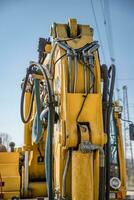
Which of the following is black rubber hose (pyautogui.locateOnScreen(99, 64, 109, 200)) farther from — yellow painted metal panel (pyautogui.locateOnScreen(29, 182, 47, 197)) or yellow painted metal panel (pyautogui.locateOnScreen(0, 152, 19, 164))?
yellow painted metal panel (pyautogui.locateOnScreen(0, 152, 19, 164))

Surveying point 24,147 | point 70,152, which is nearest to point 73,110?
point 70,152

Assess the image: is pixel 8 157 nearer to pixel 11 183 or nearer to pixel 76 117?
pixel 11 183

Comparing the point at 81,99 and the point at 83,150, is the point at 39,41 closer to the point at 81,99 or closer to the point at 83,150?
the point at 81,99

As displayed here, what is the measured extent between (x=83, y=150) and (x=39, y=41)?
8.95 feet

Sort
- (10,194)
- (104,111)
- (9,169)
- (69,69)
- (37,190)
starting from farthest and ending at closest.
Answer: (9,169) < (37,190) < (10,194) < (104,111) < (69,69)

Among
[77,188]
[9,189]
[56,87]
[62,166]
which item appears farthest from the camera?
[9,189]

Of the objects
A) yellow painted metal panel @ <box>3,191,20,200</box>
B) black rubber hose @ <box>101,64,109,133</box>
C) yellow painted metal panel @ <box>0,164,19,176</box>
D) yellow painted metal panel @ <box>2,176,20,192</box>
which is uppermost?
black rubber hose @ <box>101,64,109,133</box>

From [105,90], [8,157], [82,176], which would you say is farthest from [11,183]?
[105,90]

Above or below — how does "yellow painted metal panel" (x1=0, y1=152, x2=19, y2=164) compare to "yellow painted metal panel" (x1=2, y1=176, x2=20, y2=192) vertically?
above

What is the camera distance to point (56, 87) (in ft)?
14.5

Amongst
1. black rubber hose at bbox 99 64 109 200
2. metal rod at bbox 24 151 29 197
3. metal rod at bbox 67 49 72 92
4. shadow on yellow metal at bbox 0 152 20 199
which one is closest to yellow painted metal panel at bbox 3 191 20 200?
shadow on yellow metal at bbox 0 152 20 199

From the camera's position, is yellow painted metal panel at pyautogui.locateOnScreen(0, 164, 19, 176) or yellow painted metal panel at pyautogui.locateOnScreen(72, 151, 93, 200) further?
yellow painted metal panel at pyautogui.locateOnScreen(0, 164, 19, 176)

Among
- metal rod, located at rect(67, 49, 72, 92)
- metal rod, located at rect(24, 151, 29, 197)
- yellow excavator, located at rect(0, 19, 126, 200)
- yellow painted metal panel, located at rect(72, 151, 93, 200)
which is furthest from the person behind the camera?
metal rod, located at rect(24, 151, 29, 197)

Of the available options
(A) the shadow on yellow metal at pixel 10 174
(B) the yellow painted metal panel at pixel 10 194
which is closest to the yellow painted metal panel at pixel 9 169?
(A) the shadow on yellow metal at pixel 10 174
